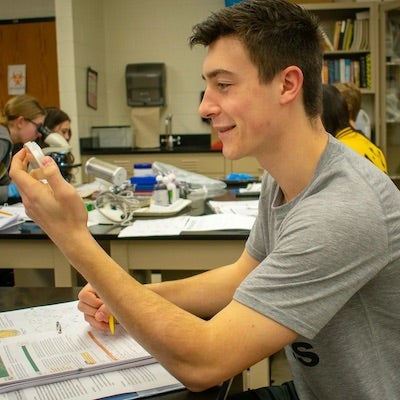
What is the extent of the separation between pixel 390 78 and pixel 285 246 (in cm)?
449

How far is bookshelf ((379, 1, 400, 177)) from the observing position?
4820 millimetres

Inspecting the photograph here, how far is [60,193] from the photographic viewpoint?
2.90ft

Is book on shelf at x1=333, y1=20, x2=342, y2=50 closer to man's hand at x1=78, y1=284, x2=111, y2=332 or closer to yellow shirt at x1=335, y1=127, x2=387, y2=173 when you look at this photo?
yellow shirt at x1=335, y1=127, x2=387, y2=173

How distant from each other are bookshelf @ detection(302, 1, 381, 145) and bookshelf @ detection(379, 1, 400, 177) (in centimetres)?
5

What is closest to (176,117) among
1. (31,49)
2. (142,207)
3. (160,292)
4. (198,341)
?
(31,49)

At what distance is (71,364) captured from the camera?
917 millimetres

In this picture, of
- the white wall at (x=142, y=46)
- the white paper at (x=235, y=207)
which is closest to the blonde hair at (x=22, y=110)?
the white paper at (x=235, y=207)

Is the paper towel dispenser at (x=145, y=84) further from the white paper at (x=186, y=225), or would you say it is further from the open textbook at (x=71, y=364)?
the open textbook at (x=71, y=364)

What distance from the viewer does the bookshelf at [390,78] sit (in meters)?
4.82

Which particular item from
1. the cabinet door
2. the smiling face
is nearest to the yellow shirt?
the smiling face

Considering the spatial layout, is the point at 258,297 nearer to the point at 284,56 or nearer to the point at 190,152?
the point at 284,56

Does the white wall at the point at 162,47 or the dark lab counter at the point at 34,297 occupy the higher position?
the white wall at the point at 162,47

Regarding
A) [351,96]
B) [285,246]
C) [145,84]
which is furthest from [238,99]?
[145,84]

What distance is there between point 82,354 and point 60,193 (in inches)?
11.4
